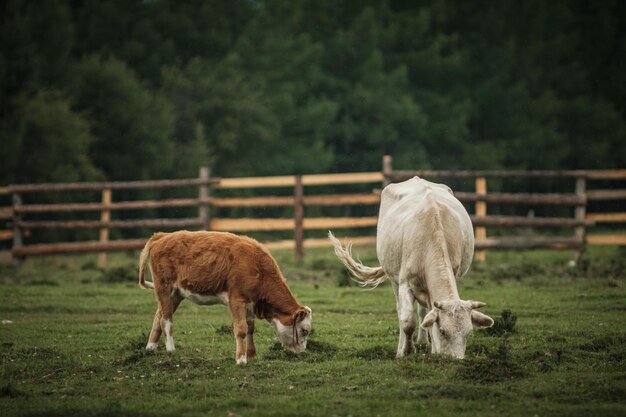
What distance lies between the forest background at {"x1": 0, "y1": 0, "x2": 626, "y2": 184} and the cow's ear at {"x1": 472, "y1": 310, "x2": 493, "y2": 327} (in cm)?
2637

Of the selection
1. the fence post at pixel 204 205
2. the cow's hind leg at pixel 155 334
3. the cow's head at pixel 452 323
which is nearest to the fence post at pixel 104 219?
the fence post at pixel 204 205

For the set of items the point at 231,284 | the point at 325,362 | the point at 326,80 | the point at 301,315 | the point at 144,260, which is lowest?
the point at 325,362

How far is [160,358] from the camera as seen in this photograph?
30.9 ft

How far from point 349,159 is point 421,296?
33713 mm

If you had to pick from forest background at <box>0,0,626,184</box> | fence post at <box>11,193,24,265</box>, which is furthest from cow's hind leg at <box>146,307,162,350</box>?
forest background at <box>0,0,626,184</box>

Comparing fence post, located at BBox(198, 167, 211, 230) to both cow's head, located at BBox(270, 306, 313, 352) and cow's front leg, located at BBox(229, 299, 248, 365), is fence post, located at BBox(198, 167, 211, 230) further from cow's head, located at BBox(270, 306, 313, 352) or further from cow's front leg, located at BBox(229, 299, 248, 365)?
cow's front leg, located at BBox(229, 299, 248, 365)

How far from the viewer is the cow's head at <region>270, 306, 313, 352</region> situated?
9539 mm

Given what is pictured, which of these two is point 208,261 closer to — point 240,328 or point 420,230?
point 240,328

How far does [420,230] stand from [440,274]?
732mm

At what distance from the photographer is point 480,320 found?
28.7 ft

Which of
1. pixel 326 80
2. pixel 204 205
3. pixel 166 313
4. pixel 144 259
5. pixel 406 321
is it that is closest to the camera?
pixel 406 321

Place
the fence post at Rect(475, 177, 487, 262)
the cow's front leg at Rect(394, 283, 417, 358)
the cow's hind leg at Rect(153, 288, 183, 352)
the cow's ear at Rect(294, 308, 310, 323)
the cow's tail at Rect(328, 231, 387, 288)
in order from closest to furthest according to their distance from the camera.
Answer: the cow's front leg at Rect(394, 283, 417, 358)
the cow's ear at Rect(294, 308, 310, 323)
the cow's hind leg at Rect(153, 288, 183, 352)
the cow's tail at Rect(328, 231, 387, 288)
the fence post at Rect(475, 177, 487, 262)

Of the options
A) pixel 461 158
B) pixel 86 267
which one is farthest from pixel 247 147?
pixel 86 267

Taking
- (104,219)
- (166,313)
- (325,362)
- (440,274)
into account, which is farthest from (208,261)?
(104,219)
